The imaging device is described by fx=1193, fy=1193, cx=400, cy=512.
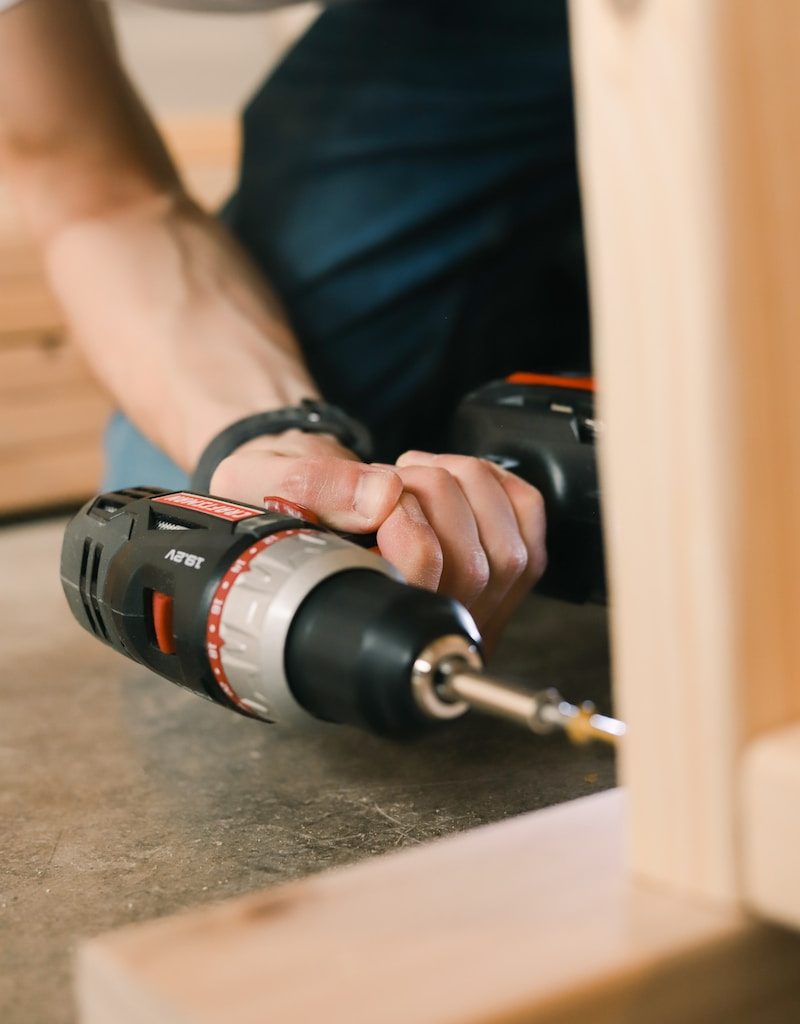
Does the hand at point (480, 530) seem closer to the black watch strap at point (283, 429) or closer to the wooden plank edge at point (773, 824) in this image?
the black watch strap at point (283, 429)

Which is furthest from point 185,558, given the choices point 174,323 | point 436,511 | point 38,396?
point 38,396

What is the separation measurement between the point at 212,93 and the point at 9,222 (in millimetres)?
677

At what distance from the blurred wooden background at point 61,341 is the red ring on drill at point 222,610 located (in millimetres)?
1475

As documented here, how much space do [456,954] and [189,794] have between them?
0.36 m

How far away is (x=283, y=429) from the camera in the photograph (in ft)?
2.70

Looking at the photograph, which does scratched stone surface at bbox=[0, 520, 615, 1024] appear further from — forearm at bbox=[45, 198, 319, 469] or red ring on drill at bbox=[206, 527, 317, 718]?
forearm at bbox=[45, 198, 319, 469]

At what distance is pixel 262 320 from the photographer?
3.44 feet

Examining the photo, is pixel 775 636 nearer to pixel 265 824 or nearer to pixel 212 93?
pixel 265 824

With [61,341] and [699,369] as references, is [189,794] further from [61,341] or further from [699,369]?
[61,341]

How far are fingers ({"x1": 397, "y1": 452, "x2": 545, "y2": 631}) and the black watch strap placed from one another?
Answer: 0.37 ft

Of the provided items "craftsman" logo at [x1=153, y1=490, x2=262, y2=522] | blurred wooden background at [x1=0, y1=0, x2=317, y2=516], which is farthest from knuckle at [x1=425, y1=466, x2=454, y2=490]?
blurred wooden background at [x1=0, y1=0, x2=317, y2=516]

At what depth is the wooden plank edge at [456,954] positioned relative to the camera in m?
0.32

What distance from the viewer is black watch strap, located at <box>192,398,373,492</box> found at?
809mm

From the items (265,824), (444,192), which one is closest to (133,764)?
(265,824)
